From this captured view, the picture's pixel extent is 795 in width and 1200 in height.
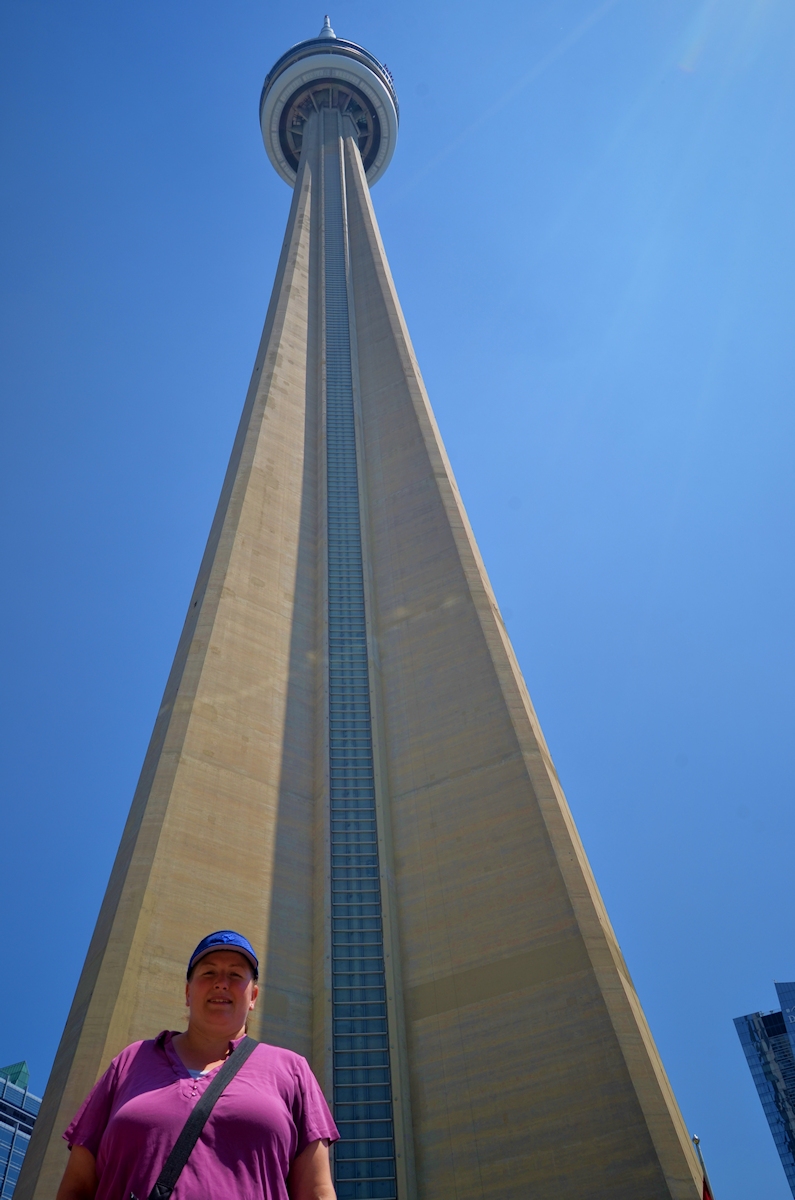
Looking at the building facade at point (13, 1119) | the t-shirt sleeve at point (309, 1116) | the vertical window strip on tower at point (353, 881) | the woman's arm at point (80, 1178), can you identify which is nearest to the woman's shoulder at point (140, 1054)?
the woman's arm at point (80, 1178)

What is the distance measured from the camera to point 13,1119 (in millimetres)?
76188

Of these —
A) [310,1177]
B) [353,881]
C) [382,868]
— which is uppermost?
[382,868]

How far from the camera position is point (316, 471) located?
72.4 feet

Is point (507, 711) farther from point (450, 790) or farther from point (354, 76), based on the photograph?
point (354, 76)

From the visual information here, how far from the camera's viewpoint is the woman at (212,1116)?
2.09 m

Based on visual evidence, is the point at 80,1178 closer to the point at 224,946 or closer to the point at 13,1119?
the point at 224,946

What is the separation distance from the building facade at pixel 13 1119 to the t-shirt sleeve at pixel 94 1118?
84.6 meters

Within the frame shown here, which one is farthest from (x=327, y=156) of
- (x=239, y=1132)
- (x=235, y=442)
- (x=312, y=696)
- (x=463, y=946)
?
(x=239, y=1132)

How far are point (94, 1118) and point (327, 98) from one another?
46.4 meters

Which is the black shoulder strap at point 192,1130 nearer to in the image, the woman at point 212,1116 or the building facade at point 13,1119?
the woman at point 212,1116

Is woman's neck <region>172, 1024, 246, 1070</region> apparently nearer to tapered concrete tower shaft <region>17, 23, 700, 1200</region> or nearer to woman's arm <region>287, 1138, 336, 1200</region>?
woman's arm <region>287, 1138, 336, 1200</region>

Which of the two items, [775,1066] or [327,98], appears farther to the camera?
[775,1066]

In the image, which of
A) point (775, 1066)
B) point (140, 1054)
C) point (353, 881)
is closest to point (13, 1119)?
point (775, 1066)

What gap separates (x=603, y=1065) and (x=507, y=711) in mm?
5636
